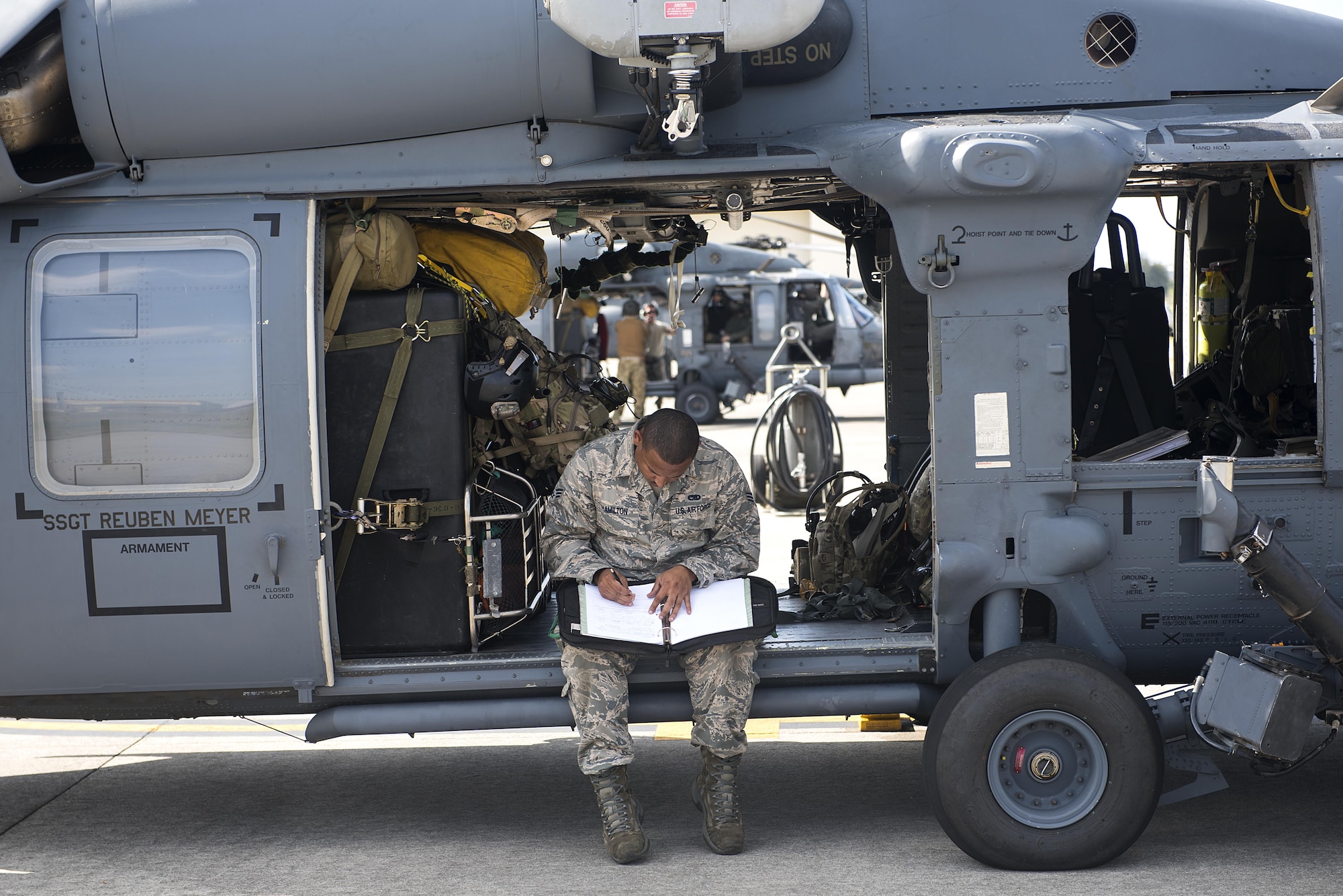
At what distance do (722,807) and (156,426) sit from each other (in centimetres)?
233

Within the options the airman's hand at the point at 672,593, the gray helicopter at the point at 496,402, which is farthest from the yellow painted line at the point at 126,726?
the airman's hand at the point at 672,593

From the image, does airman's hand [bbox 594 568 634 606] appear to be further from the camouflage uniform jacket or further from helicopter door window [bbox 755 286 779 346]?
helicopter door window [bbox 755 286 779 346]

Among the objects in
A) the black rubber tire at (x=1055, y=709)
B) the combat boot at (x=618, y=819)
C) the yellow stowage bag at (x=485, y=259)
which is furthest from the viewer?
the yellow stowage bag at (x=485, y=259)

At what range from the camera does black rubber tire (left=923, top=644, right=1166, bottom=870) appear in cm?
423

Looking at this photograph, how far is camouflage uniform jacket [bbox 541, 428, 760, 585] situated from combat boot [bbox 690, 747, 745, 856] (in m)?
0.64

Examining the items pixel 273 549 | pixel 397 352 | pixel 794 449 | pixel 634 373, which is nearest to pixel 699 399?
pixel 634 373

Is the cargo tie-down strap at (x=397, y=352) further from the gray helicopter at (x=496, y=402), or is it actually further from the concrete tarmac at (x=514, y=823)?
the concrete tarmac at (x=514, y=823)

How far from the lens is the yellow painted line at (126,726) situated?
6.58 metres

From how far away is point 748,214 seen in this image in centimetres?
552

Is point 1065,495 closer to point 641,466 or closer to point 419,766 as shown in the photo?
point 641,466

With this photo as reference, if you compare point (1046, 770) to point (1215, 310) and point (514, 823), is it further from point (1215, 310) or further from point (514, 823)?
point (1215, 310)

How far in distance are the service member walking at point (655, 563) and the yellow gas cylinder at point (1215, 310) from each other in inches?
109

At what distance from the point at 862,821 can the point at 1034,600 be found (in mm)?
1063

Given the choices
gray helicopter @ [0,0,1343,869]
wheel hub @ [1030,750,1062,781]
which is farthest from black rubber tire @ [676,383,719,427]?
wheel hub @ [1030,750,1062,781]
